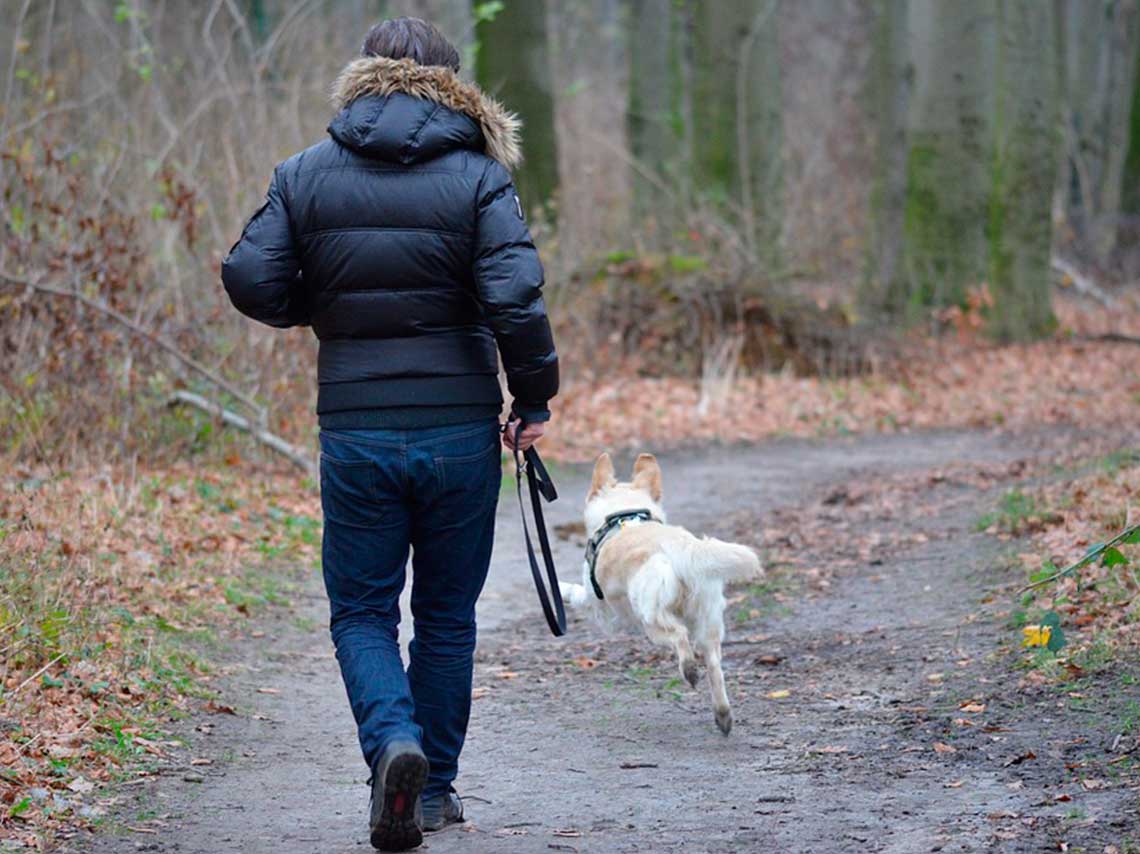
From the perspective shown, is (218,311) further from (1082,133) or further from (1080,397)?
(1082,133)

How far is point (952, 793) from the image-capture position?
4.79m

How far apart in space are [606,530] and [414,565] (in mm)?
1801

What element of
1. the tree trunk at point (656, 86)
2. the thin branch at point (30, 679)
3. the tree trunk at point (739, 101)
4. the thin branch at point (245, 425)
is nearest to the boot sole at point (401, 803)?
the thin branch at point (30, 679)

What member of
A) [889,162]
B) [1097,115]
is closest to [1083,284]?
[889,162]

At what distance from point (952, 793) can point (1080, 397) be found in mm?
11723

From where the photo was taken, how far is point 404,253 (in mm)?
4371

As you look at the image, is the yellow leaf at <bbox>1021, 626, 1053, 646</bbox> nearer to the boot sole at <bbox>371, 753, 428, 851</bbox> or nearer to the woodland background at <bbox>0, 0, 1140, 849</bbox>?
the woodland background at <bbox>0, 0, 1140, 849</bbox>

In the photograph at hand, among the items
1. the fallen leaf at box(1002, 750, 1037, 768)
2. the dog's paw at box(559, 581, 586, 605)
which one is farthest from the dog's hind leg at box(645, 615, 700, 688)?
the fallen leaf at box(1002, 750, 1037, 768)

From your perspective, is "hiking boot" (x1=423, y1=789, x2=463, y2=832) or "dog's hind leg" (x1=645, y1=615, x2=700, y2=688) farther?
"dog's hind leg" (x1=645, y1=615, x2=700, y2=688)

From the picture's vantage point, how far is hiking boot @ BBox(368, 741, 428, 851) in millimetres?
4141

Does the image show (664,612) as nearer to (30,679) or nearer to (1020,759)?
(1020,759)

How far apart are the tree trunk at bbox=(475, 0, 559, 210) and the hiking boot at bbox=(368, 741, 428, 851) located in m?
14.4

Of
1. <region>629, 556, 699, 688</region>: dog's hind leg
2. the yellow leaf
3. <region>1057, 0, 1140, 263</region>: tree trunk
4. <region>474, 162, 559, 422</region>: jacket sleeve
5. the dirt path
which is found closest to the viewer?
<region>474, 162, 559, 422</region>: jacket sleeve

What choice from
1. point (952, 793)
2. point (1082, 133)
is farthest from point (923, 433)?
point (1082, 133)
